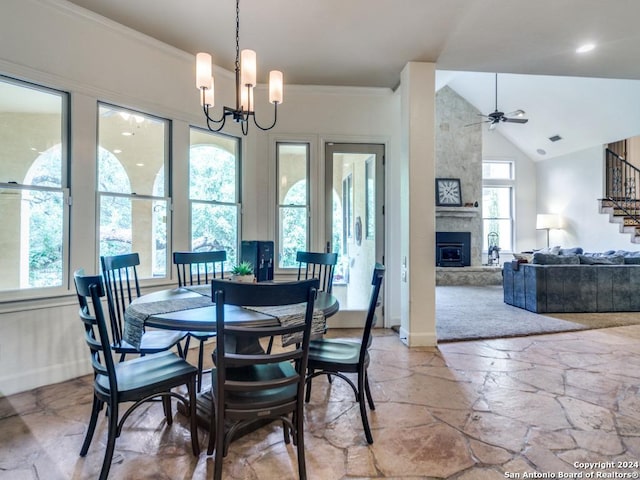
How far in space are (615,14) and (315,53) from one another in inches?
101

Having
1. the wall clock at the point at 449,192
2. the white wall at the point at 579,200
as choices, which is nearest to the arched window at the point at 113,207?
the wall clock at the point at 449,192

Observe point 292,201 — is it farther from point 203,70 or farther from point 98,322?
point 98,322

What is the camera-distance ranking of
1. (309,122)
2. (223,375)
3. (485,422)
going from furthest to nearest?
(309,122), (485,422), (223,375)

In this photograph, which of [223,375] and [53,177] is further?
[53,177]

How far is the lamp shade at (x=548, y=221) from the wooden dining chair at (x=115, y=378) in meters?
9.52

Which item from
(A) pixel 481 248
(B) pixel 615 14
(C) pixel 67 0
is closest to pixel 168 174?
(C) pixel 67 0

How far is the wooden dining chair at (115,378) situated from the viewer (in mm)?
1647

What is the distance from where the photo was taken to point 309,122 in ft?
14.2

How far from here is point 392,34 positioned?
3.22 meters

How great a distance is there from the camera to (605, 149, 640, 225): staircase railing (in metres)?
7.64

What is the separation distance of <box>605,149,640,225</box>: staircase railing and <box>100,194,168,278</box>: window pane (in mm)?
8817

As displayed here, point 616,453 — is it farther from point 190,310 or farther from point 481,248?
point 481,248

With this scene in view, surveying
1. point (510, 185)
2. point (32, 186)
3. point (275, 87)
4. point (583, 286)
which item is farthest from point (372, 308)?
point (510, 185)

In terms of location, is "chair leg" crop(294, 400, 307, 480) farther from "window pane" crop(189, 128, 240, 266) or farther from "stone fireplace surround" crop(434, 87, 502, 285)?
"stone fireplace surround" crop(434, 87, 502, 285)
